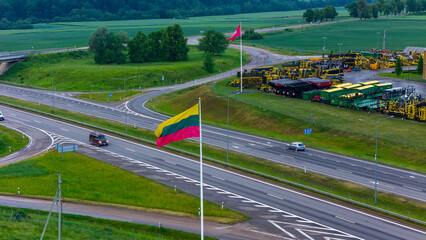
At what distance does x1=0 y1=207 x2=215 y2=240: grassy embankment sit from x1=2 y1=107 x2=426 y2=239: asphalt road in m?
9.23

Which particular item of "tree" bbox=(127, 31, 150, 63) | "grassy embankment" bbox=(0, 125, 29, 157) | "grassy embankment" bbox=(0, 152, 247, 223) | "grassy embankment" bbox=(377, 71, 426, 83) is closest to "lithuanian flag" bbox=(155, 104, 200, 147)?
"grassy embankment" bbox=(0, 152, 247, 223)

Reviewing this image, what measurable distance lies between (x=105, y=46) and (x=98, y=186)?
121 metres

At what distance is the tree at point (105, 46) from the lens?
17644cm

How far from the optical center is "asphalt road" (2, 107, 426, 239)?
164 feet

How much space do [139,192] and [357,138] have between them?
129 ft

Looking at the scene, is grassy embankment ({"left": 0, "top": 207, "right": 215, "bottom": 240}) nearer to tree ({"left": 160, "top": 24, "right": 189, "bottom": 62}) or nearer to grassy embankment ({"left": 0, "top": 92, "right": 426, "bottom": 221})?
grassy embankment ({"left": 0, "top": 92, "right": 426, "bottom": 221})

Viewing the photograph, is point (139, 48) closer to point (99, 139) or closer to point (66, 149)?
point (99, 139)

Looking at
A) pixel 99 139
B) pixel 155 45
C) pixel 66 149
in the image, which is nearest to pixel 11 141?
pixel 99 139

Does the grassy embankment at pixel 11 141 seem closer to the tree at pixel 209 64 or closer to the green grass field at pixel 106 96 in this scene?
the green grass field at pixel 106 96

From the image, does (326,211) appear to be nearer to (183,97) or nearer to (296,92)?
(296,92)

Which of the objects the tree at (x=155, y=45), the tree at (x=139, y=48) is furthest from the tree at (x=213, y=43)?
the tree at (x=139, y=48)

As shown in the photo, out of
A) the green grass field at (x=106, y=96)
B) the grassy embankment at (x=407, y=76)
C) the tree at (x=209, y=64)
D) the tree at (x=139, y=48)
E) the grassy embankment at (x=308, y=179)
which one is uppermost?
the tree at (x=139, y=48)

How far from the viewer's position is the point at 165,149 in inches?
3236

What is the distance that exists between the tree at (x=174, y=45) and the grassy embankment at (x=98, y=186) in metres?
108
